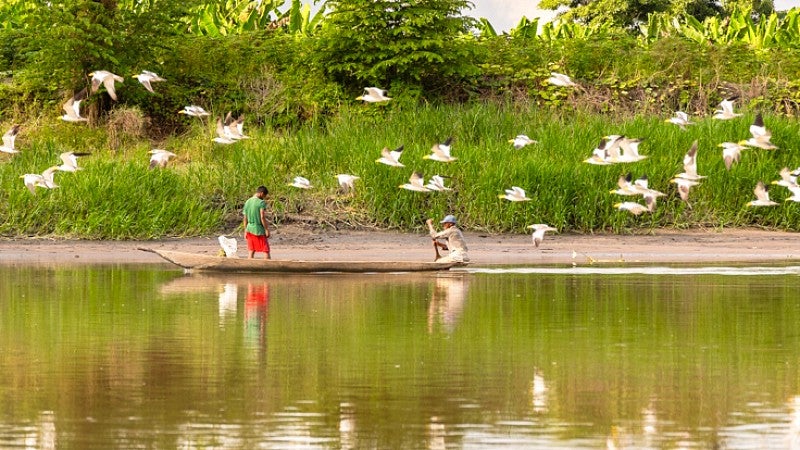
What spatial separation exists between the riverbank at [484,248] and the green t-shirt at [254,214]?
213 centimetres

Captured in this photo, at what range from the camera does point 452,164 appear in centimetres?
2570

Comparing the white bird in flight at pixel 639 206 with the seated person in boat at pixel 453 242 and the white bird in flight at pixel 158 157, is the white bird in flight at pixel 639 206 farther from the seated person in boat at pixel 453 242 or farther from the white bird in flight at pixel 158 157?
the white bird in flight at pixel 158 157

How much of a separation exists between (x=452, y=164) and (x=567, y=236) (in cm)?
223

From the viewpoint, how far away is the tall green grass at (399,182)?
2447 centimetres

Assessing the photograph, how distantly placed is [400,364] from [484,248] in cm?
1213

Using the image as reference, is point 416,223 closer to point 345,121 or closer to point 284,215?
point 284,215

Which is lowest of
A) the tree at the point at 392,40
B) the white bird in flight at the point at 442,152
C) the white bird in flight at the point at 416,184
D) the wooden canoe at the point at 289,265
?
the wooden canoe at the point at 289,265

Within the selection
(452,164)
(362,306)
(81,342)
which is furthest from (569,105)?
(81,342)

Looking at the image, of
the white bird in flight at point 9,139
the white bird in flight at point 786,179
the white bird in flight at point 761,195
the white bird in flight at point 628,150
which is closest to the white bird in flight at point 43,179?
the white bird in flight at point 9,139

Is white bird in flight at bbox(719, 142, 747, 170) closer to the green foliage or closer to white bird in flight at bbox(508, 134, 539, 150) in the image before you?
white bird in flight at bbox(508, 134, 539, 150)

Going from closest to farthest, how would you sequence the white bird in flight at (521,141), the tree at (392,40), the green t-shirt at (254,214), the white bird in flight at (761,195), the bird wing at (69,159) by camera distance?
1. the green t-shirt at (254,214)
2. the bird wing at (69,159)
3. the white bird in flight at (761,195)
4. the white bird in flight at (521,141)
5. the tree at (392,40)

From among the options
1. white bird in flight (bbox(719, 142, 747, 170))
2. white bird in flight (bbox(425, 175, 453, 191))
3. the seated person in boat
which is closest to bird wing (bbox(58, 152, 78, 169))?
white bird in flight (bbox(425, 175, 453, 191))

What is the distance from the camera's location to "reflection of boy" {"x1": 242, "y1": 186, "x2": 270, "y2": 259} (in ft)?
68.0

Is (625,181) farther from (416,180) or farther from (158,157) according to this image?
(158,157)
